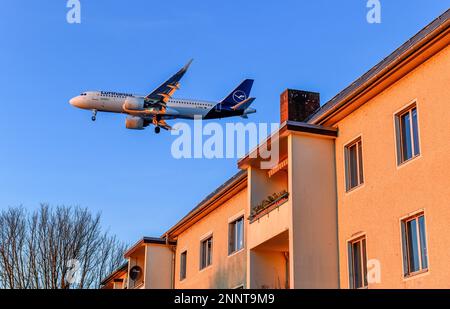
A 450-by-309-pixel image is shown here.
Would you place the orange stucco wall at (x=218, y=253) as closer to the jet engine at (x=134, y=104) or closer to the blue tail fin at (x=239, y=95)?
the jet engine at (x=134, y=104)

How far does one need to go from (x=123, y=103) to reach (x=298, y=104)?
84.2 feet

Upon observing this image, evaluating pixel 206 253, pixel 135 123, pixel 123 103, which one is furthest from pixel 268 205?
pixel 123 103

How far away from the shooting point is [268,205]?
77.0 feet

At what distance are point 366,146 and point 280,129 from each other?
2.73 metres

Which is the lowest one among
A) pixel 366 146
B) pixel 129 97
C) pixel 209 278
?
pixel 209 278

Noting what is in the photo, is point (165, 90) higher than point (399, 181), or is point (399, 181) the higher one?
point (165, 90)

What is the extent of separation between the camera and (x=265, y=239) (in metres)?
23.7

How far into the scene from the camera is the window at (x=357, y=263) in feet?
66.5

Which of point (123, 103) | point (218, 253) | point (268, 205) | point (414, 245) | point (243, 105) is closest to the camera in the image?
point (414, 245)

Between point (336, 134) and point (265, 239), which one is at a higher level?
point (336, 134)

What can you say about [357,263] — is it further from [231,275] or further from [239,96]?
[239,96]

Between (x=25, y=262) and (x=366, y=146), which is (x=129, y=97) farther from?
(x=366, y=146)

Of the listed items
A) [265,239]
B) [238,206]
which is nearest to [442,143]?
[265,239]

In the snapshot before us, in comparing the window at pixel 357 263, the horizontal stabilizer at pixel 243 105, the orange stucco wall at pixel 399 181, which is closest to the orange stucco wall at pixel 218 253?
the window at pixel 357 263
